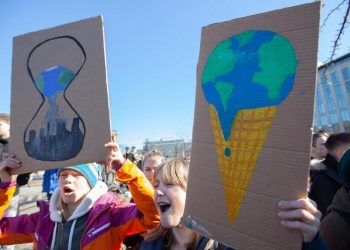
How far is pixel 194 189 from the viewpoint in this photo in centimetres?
127

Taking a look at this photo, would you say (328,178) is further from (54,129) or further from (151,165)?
(54,129)

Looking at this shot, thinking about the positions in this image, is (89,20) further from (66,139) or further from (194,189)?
(194,189)

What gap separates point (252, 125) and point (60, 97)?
49.1 inches

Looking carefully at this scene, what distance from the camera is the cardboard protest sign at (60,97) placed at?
5.78 ft

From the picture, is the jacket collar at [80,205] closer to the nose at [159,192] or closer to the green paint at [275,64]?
the nose at [159,192]

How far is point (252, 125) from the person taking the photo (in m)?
1.11

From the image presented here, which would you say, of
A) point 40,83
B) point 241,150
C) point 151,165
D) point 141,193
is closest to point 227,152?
point 241,150

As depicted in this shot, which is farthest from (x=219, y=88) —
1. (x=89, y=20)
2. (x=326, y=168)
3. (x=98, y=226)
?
(x=326, y=168)

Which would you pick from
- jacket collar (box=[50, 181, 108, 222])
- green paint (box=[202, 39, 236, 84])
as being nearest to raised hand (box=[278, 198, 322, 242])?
green paint (box=[202, 39, 236, 84])

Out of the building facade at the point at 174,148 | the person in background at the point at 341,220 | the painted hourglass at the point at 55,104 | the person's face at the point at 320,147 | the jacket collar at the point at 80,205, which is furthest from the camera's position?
the building facade at the point at 174,148

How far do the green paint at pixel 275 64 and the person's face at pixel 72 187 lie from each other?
5.27 feet

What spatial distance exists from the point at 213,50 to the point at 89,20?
0.91 metres

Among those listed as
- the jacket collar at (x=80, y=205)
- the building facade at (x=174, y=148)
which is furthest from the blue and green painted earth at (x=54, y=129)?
the building facade at (x=174, y=148)

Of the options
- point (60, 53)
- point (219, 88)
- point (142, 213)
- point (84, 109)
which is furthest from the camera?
point (142, 213)
